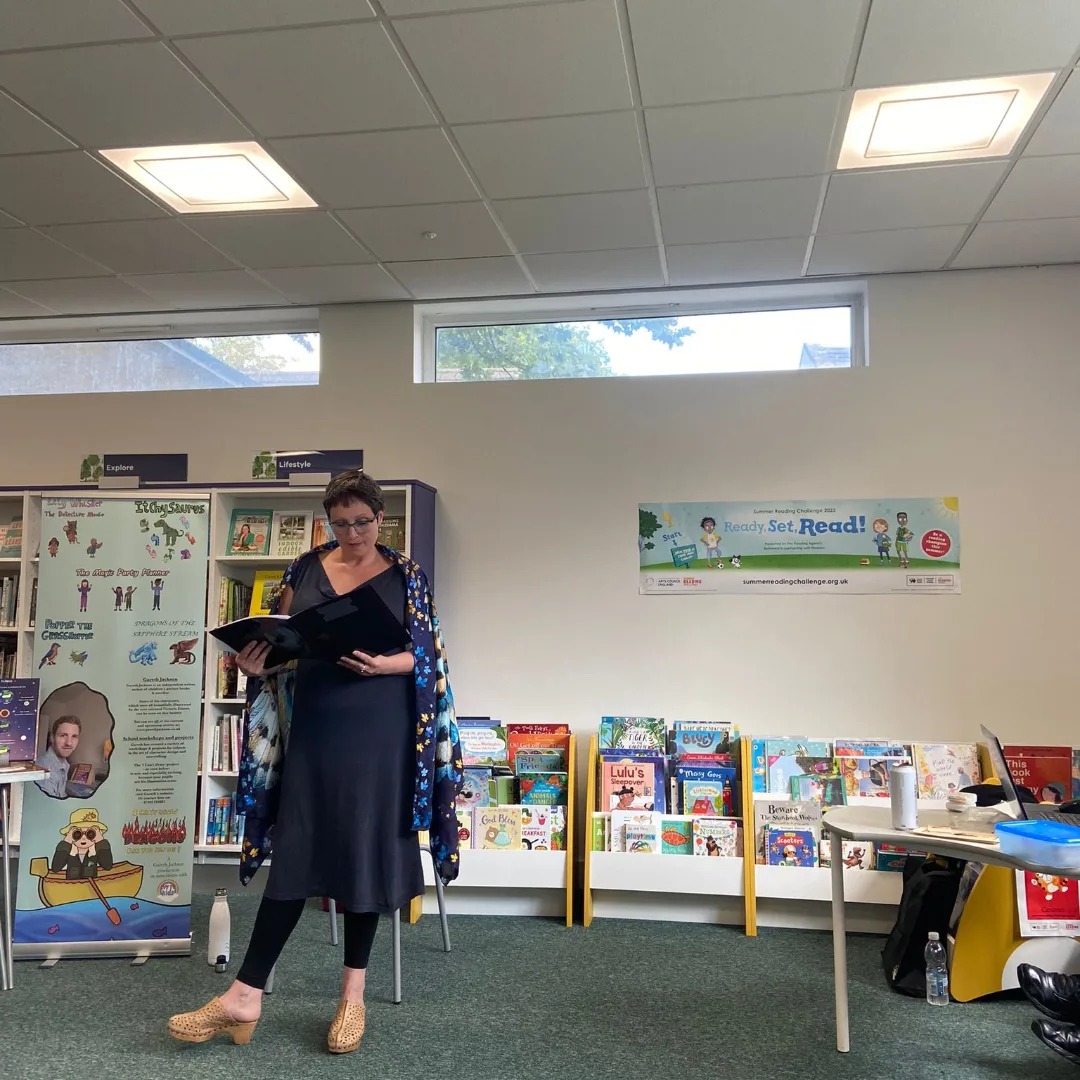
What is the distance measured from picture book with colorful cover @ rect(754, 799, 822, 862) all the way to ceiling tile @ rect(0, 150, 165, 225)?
3.62 m

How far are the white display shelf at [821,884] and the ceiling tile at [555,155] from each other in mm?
2892

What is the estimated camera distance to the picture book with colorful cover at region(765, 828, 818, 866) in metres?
3.78

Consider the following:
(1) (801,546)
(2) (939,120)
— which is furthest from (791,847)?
(2) (939,120)

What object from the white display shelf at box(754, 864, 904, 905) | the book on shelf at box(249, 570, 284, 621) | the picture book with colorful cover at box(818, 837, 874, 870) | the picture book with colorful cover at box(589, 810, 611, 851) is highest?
the book on shelf at box(249, 570, 284, 621)

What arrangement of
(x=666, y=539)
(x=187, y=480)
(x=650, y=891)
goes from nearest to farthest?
(x=650, y=891) < (x=666, y=539) < (x=187, y=480)

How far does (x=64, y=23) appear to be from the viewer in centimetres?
250

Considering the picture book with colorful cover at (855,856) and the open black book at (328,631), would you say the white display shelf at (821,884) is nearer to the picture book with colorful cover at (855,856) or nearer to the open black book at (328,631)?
the picture book with colorful cover at (855,856)

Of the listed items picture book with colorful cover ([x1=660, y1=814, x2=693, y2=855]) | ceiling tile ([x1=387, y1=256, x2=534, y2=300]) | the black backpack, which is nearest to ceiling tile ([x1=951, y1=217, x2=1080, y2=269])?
ceiling tile ([x1=387, y1=256, x2=534, y2=300])

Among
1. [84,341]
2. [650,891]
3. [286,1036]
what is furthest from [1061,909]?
[84,341]

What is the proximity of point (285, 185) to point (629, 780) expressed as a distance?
→ 2917mm

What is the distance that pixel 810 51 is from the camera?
2.64 metres

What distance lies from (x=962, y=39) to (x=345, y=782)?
2826mm

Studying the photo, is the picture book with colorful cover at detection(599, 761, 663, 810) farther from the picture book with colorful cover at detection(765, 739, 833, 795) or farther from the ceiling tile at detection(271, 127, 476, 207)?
the ceiling tile at detection(271, 127, 476, 207)

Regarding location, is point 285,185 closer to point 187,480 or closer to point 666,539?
point 187,480
